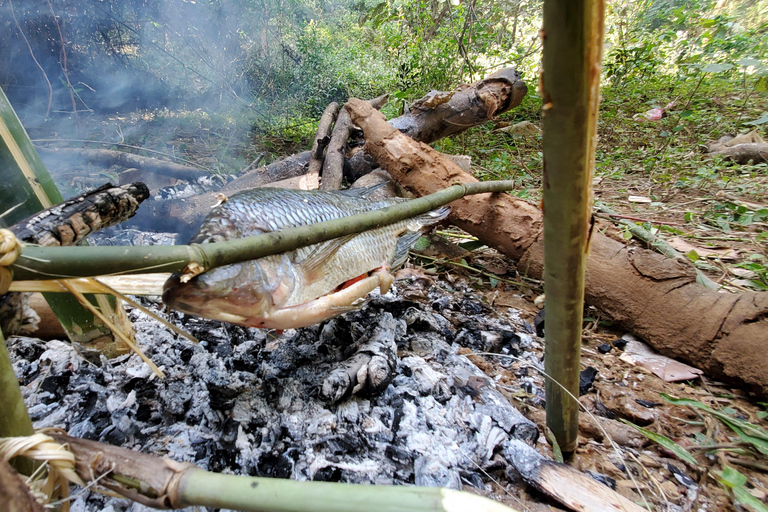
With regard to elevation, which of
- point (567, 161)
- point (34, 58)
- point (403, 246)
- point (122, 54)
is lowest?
point (403, 246)

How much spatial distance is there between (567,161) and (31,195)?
68.4 inches

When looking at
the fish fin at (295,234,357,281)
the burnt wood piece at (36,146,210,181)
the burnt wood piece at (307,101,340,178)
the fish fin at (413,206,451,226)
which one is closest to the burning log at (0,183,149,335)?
the fish fin at (295,234,357,281)

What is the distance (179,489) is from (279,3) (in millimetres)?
7721

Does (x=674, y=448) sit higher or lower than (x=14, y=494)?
lower

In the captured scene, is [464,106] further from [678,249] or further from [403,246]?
[403,246]

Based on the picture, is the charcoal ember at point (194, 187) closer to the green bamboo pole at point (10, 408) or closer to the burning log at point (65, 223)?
the burning log at point (65, 223)

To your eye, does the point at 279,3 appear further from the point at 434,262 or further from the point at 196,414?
the point at 196,414

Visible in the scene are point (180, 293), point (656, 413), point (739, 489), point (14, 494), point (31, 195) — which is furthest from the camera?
point (656, 413)

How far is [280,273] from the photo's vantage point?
3.80ft

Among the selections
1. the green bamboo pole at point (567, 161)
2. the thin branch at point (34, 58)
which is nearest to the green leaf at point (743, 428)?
the green bamboo pole at point (567, 161)

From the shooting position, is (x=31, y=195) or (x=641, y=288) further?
(x=641, y=288)

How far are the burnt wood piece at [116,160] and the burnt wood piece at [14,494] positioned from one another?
424cm

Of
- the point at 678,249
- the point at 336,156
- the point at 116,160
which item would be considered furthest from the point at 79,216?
the point at 116,160

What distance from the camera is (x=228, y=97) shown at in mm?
6312
